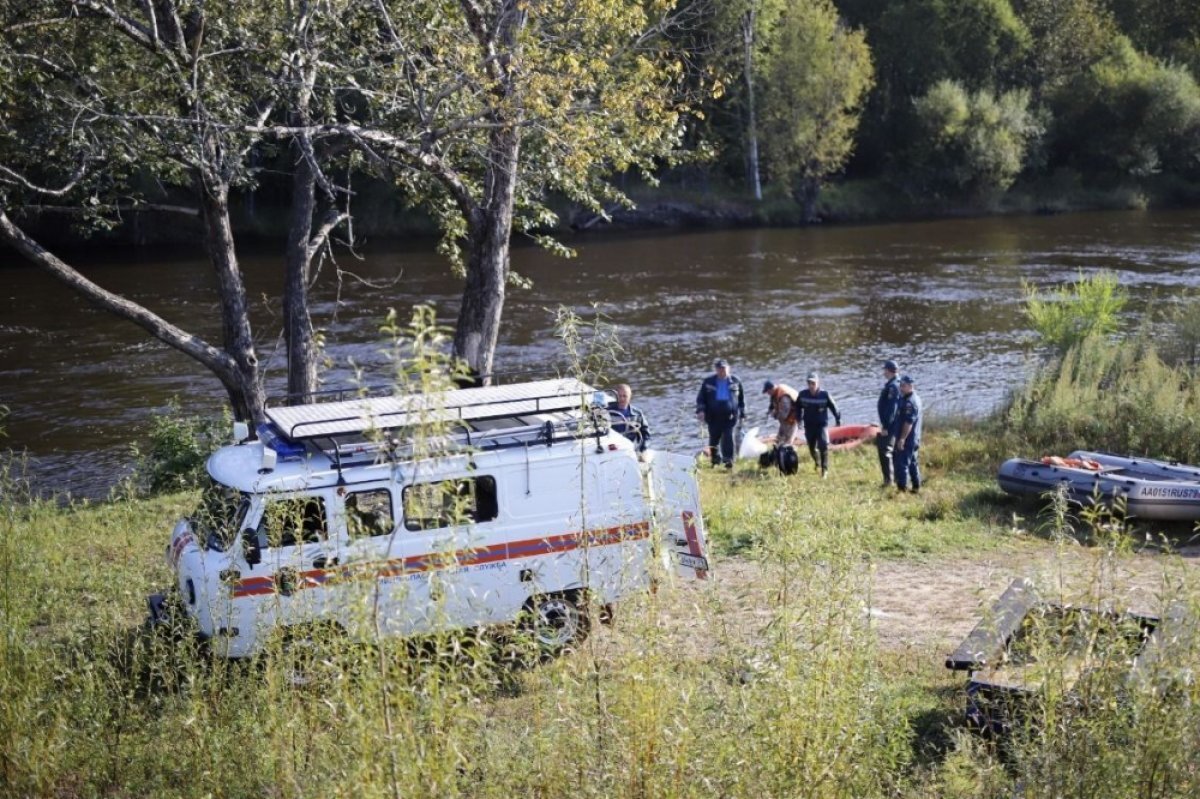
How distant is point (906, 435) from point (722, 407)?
121 inches

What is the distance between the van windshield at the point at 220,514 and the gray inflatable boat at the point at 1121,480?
346 inches

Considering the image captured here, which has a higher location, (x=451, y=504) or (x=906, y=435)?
(x=451, y=504)

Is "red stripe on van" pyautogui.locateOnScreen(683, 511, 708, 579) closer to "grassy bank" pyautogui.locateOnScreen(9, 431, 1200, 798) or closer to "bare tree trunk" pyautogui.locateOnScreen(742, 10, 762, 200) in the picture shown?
"grassy bank" pyautogui.locateOnScreen(9, 431, 1200, 798)

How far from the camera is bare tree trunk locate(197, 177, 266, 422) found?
16.7 metres

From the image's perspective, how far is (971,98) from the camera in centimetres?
5775

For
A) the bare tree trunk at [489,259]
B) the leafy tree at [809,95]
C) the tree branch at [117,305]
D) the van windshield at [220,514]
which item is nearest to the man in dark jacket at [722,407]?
the bare tree trunk at [489,259]

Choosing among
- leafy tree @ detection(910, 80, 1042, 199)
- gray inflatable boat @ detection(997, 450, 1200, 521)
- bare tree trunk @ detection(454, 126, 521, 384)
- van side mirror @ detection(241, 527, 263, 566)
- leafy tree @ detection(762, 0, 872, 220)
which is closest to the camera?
van side mirror @ detection(241, 527, 263, 566)

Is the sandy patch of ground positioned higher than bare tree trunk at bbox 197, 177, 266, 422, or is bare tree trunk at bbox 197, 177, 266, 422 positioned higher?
bare tree trunk at bbox 197, 177, 266, 422

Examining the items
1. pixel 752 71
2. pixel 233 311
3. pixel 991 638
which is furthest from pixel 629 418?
pixel 752 71

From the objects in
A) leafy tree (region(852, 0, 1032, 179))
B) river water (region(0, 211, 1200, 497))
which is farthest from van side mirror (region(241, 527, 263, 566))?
leafy tree (region(852, 0, 1032, 179))

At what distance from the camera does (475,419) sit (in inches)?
427

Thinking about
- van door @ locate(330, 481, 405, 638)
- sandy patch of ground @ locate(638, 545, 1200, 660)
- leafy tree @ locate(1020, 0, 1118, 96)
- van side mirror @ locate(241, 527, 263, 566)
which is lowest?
sandy patch of ground @ locate(638, 545, 1200, 660)

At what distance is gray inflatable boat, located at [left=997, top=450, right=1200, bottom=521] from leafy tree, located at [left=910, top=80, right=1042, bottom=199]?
41.8 m

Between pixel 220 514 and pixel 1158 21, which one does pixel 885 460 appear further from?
pixel 1158 21
